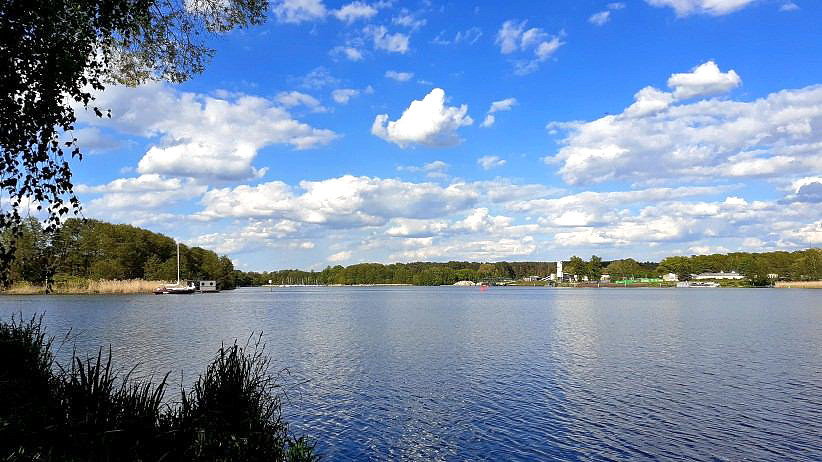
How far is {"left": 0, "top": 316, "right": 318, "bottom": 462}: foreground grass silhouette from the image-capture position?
934 cm

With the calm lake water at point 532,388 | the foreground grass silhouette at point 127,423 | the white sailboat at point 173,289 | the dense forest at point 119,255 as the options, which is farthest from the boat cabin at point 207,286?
the foreground grass silhouette at point 127,423

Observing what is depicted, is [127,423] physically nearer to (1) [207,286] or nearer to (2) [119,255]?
(2) [119,255]

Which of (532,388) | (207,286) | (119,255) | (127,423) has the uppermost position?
(119,255)

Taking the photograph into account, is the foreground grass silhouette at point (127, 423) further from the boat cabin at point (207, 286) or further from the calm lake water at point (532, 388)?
the boat cabin at point (207, 286)

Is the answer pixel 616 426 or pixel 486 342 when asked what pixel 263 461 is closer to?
pixel 616 426

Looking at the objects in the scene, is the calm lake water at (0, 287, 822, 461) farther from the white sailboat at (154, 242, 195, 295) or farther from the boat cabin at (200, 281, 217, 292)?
the boat cabin at (200, 281, 217, 292)

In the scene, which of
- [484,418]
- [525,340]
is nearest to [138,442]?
[484,418]

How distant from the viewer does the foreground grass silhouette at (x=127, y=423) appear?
9.34 meters

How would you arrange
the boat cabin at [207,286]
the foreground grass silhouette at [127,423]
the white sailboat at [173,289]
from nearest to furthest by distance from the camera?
the foreground grass silhouette at [127,423]
the white sailboat at [173,289]
the boat cabin at [207,286]

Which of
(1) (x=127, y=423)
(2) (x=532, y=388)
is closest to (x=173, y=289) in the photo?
(2) (x=532, y=388)

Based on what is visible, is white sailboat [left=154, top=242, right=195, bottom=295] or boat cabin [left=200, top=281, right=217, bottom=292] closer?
white sailboat [left=154, top=242, right=195, bottom=295]

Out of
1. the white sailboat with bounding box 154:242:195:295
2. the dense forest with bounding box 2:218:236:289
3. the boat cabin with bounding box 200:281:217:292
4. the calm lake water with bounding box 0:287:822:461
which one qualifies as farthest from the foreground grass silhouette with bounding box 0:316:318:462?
the boat cabin with bounding box 200:281:217:292

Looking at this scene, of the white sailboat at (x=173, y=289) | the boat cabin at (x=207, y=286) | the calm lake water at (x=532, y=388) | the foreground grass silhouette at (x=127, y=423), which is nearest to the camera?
the foreground grass silhouette at (x=127, y=423)

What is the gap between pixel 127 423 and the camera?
1012cm
